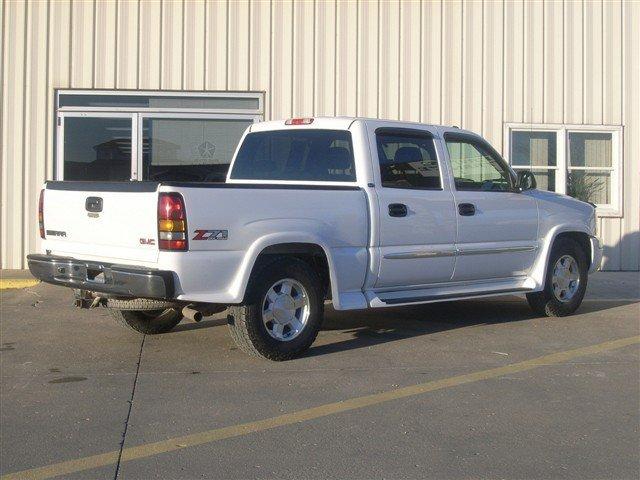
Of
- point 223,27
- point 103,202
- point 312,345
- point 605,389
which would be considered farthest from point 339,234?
point 223,27

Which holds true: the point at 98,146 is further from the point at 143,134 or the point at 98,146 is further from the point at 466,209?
the point at 466,209

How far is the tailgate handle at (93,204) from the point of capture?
21.9 feet

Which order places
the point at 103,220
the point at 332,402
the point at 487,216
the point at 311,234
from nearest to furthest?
1. the point at 332,402
2. the point at 103,220
3. the point at 311,234
4. the point at 487,216

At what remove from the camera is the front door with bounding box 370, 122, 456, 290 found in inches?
294

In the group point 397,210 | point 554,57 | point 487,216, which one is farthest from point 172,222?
point 554,57

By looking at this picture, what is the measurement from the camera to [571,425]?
5477mm

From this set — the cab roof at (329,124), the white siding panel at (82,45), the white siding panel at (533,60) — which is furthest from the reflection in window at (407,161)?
the white siding panel at (82,45)

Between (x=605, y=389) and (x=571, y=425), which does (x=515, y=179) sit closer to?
(x=605, y=389)

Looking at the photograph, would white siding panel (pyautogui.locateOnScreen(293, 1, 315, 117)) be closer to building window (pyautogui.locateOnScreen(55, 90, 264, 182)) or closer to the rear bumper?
building window (pyautogui.locateOnScreen(55, 90, 264, 182))

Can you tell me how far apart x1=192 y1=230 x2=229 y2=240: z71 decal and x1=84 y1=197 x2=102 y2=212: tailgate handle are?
3.04ft

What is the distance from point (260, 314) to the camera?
22.1 ft

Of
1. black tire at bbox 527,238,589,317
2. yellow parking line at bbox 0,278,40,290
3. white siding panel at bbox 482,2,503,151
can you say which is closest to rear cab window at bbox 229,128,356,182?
black tire at bbox 527,238,589,317

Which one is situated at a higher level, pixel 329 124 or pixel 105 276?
pixel 329 124

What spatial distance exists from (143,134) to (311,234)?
659 cm
